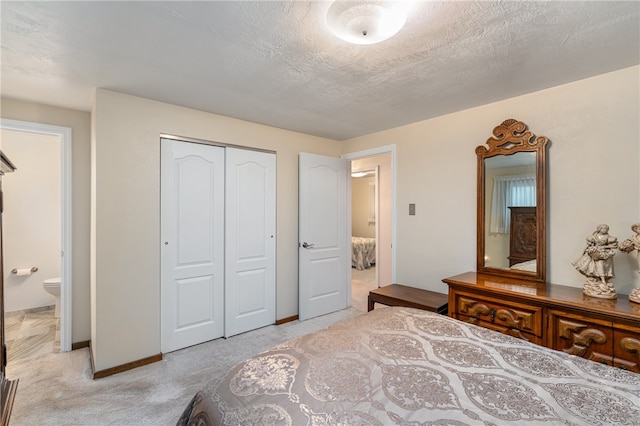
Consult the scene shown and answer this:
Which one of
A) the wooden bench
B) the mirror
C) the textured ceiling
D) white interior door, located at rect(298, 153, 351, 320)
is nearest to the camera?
the textured ceiling

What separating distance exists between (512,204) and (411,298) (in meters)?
1.22

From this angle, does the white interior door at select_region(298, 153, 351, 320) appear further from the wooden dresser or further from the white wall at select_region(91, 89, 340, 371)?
the wooden dresser

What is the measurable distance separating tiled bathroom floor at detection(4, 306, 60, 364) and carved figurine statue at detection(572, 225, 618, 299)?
4.51m

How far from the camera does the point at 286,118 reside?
3.12 meters

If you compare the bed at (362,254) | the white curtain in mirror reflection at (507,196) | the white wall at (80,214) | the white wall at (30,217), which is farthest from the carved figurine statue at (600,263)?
the white wall at (30,217)

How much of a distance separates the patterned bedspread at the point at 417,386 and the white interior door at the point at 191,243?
1813 mm

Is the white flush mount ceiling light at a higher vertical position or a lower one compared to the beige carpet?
higher

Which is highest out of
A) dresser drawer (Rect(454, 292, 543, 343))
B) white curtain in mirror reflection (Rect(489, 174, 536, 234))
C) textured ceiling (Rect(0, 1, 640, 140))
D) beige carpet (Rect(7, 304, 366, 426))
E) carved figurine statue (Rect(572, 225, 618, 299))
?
textured ceiling (Rect(0, 1, 640, 140))

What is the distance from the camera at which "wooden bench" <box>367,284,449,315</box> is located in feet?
8.60

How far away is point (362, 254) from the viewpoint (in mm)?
6957

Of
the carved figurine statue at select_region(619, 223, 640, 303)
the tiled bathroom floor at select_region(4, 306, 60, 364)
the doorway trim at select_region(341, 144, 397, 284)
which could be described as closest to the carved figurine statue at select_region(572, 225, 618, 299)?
the carved figurine statue at select_region(619, 223, 640, 303)

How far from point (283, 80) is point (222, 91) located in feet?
1.86

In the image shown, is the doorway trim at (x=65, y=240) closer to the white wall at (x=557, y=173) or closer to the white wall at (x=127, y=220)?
the white wall at (x=127, y=220)

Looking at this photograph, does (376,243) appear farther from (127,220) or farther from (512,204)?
(127,220)
